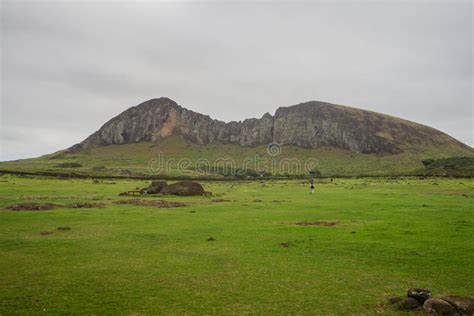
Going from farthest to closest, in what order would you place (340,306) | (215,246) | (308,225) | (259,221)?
1. (259,221)
2. (308,225)
3. (215,246)
4. (340,306)

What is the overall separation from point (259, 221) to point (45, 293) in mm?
20255

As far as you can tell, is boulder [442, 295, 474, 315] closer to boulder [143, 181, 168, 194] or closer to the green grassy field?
the green grassy field

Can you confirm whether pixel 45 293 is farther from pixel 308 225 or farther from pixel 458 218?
pixel 458 218

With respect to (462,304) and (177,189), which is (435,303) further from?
(177,189)

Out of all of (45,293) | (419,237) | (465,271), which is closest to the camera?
(45,293)

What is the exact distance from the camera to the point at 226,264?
17.7m

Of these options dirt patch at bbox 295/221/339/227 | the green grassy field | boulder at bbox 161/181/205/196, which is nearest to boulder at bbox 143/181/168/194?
boulder at bbox 161/181/205/196

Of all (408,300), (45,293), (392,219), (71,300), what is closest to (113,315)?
(71,300)

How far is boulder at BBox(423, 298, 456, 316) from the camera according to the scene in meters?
11.2

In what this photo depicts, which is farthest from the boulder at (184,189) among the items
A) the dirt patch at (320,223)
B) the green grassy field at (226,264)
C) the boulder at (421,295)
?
the boulder at (421,295)

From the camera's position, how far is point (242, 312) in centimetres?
1203

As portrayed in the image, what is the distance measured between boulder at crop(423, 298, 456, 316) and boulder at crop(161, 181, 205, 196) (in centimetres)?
5006

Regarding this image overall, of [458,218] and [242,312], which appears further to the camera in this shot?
[458,218]

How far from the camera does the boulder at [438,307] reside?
36.7 ft
